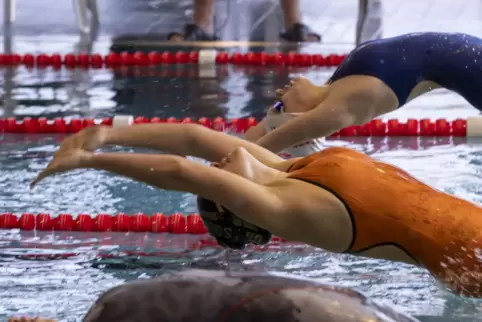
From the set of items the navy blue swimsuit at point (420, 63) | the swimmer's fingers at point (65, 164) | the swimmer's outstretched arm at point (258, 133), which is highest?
the navy blue swimsuit at point (420, 63)

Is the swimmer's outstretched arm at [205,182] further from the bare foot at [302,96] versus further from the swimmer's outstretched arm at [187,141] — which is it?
the bare foot at [302,96]

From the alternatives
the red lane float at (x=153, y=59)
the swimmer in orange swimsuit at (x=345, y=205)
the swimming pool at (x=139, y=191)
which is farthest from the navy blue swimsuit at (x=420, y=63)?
the red lane float at (x=153, y=59)

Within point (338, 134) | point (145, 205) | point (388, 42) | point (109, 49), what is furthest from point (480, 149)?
point (109, 49)

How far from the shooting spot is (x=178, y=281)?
7.16 feet

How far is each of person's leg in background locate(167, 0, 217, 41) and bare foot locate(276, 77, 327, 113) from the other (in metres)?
2.78

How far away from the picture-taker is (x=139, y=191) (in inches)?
137

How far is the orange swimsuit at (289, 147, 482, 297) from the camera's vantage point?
220 cm

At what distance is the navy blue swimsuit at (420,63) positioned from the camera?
119 inches

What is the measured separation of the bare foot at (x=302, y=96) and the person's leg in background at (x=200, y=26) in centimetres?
278

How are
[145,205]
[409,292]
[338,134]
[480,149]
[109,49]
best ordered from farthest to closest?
1. [109,49]
2. [338,134]
3. [480,149]
4. [145,205]
5. [409,292]

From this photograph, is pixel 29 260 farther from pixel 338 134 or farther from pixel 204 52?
pixel 204 52

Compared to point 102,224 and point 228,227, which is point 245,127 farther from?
point 228,227

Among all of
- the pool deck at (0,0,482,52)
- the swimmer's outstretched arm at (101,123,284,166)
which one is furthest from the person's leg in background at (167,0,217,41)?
the swimmer's outstretched arm at (101,123,284,166)

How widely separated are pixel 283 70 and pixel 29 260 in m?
2.74
